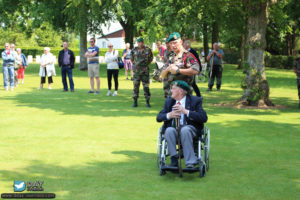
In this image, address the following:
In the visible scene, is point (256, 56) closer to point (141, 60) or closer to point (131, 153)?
point (141, 60)

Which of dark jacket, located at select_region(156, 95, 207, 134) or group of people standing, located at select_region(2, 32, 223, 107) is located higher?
group of people standing, located at select_region(2, 32, 223, 107)

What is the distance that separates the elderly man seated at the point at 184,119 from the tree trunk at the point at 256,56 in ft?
28.4

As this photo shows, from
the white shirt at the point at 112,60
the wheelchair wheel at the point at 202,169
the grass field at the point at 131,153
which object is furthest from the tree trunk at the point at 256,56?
the wheelchair wheel at the point at 202,169

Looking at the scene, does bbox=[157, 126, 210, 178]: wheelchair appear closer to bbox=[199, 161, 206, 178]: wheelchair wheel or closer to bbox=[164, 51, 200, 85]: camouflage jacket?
bbox=[199, 161, 206, 178]: wheelchair wheel

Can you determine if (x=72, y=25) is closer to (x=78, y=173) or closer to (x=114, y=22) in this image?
(x=114, y=22)

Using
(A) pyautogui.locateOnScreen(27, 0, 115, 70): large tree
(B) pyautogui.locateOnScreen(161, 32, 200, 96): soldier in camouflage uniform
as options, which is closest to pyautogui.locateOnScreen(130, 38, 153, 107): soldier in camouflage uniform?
(B) pyautogui.locateOnScreen(161, 32, 200, 96): soldier in camouflage uniform

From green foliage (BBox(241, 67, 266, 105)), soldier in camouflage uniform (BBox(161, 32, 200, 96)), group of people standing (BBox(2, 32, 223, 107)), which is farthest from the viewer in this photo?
green foliage (BBox(241, 67, 266, 105))

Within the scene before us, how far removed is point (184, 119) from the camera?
7043 mm

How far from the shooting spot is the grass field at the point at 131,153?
6.16m

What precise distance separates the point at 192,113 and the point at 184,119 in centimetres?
23

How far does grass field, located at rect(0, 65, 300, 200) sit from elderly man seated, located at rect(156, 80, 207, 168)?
1.19 feet

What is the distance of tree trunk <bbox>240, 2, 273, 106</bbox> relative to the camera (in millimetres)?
15383

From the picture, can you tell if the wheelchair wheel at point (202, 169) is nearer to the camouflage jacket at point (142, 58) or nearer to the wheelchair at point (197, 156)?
the wheelchair at point (197, 156)

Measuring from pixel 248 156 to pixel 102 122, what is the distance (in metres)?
4.63
